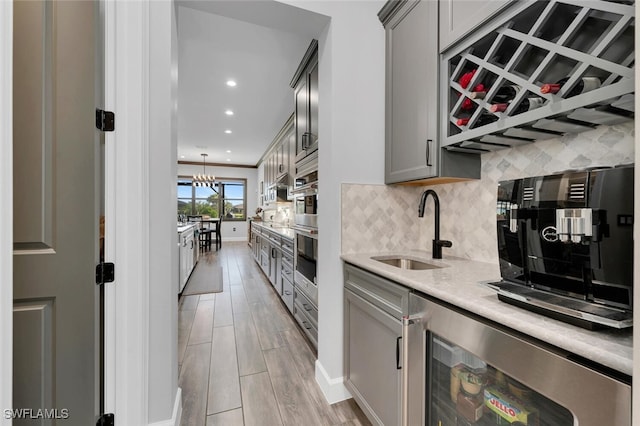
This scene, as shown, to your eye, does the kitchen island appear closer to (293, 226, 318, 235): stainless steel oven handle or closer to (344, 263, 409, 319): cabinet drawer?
(293, 226, 318, 235): stainless steel oven handle

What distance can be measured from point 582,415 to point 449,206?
51.6 inches

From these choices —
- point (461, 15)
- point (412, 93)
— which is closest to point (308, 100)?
point (412, 93)

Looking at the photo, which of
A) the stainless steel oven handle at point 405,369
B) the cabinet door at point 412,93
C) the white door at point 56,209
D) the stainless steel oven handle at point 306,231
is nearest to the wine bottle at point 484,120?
the cabinet door at point 412,93

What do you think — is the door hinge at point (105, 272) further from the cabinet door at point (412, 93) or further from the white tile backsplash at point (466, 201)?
the cabinet door at point (412, 93)

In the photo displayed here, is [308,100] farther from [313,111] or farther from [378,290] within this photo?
[378,290]

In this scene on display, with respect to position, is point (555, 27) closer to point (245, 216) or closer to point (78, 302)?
point (78, 302)

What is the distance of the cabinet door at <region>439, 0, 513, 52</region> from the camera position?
1152mm

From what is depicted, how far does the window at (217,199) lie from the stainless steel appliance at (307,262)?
7.85 metres

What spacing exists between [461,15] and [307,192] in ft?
5.42

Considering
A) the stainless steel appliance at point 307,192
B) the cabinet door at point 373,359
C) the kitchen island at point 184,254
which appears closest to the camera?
the cabinet door at point 373,359

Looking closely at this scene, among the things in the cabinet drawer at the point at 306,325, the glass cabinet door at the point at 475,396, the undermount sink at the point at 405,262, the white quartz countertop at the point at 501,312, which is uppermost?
the white quartz countertop at the point at 501,312

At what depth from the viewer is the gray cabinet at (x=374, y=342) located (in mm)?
1247

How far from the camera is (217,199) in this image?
33.0 ft
